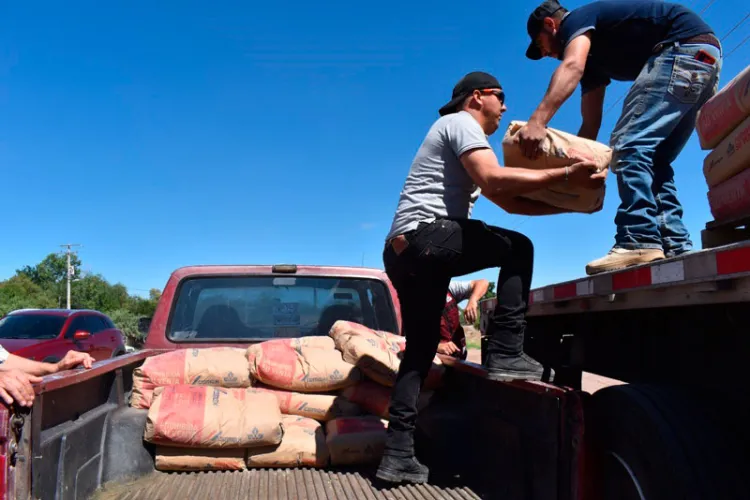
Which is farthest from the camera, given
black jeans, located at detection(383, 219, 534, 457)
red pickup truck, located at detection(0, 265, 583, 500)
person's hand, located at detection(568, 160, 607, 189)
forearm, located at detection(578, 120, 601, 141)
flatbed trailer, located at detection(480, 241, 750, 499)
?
forearm, located at detection(578, 120, 601, 141)

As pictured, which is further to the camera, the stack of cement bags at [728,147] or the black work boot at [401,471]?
the black work boot at [401,471]

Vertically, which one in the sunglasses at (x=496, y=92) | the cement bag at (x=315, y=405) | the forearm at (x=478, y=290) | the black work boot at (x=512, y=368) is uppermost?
the sunglasses at (x=496, y=92)

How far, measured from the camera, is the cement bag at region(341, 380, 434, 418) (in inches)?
140

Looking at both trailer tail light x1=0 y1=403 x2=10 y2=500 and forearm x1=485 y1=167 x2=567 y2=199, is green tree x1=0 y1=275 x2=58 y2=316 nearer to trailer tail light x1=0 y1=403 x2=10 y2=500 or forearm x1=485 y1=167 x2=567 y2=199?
trailer tail light x1=0 y1=403 x2=10 y2=500

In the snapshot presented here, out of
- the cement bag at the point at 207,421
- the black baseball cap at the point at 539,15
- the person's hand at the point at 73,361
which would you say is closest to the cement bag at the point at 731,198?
the black baseball cap at the point at 539,15

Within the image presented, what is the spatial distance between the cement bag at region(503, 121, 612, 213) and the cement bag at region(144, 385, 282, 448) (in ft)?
5.73

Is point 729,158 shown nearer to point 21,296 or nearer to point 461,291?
point 461,291

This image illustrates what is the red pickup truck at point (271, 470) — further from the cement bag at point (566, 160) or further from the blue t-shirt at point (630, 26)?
the blue t-shirt at point (630, 26)

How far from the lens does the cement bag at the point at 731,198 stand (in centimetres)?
222

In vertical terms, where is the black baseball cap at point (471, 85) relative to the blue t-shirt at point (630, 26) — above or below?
below

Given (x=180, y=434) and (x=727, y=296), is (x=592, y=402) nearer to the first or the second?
(x=727, y=296)

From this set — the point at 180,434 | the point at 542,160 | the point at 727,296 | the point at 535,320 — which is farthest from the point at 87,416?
the point at 535,320

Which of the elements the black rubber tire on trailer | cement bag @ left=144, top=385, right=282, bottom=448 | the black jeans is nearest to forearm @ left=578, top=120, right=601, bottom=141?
the black jeans

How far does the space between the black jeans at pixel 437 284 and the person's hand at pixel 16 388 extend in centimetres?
154
